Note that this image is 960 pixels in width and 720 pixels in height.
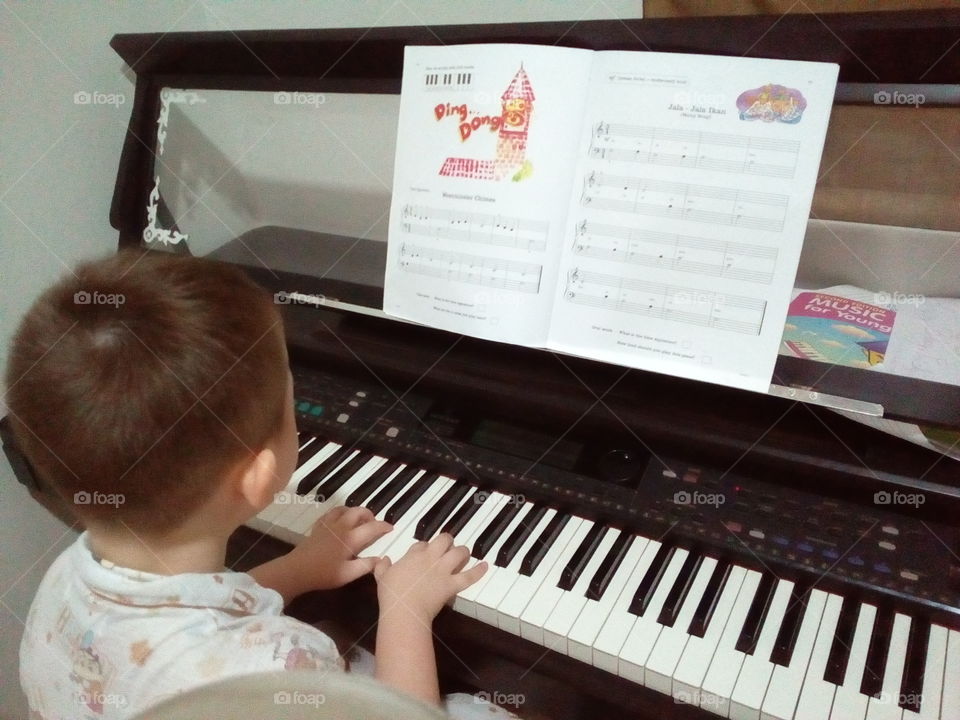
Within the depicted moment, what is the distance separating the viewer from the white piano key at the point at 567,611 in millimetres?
894

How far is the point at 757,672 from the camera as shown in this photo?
820 mm

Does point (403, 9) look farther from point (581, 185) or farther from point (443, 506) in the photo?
point (443, 506)

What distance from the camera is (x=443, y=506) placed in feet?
3.52

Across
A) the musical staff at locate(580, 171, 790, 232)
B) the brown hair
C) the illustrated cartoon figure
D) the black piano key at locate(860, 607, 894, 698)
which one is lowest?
the illustrated cartoon figure

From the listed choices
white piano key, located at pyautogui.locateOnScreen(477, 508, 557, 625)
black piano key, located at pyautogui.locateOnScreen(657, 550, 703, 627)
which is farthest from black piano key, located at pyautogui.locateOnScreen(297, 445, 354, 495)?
black piano key, located at pyautogui.locateOnScreen(657, 550, 703, 627)

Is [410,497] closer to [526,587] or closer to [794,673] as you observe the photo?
[526,587]

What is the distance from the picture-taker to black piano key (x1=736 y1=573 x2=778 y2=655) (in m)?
0.84

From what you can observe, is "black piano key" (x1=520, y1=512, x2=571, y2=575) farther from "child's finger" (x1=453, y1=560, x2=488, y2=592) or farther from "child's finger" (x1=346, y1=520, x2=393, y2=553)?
"child's finger" (x1=346, y1=520, x2=393, y2=553)

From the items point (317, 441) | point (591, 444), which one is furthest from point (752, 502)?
point (317, 441)

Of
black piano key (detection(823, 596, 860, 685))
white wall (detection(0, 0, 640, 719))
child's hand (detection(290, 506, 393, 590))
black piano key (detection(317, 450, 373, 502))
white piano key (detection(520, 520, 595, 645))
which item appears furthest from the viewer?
white wall (detection(0, 0, 640, 719))

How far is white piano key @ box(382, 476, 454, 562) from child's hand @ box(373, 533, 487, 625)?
3 cm

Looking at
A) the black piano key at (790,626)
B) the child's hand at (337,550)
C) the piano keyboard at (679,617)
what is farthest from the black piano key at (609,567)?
the child's hand at (337,550)

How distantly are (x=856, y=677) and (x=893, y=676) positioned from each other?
0.04 m

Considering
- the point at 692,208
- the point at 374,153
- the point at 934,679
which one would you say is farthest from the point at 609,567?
the point at 374,153
